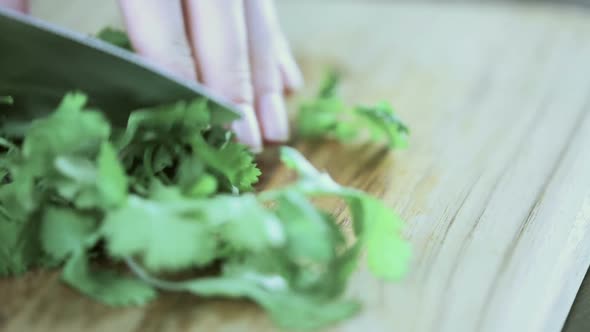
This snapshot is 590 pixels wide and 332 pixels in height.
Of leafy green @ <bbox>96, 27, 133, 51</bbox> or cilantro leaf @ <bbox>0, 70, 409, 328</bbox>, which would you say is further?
leafy green @ <bbox>96, 27, 133, 51</bbox>

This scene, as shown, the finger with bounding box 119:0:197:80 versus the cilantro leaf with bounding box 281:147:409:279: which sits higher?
the finger with bounding box 119:0:197:80

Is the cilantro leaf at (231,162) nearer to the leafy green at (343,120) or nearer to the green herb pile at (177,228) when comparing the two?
the green herb pile at (177,228)

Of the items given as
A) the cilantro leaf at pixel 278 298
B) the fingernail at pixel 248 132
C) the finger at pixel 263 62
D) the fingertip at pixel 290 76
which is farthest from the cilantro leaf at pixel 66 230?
the fingertip at pixel 290 76

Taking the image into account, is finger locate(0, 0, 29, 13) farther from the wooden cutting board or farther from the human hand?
the wooden cutting board

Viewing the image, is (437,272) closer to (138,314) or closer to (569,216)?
(569,216)

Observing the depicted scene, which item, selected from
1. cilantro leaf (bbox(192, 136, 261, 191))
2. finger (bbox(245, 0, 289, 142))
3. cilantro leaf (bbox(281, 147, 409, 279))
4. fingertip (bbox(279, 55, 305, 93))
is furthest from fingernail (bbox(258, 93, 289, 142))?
cilantro leaf (bbox(281, 147, 409, 279))

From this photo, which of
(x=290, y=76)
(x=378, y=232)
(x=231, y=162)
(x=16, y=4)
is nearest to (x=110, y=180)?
(x=231, y=162)
